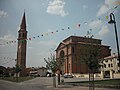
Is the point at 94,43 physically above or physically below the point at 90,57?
above

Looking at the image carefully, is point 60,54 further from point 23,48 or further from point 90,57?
point 90,57

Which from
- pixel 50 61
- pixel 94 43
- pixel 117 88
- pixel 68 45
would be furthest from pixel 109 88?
pixel 68 45

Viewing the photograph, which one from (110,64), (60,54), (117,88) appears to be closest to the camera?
(117,88)

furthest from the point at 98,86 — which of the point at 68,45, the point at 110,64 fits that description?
the point at 68,45

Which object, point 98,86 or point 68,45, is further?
point 68,45

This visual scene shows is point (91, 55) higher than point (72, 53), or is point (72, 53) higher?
point (72, 53)

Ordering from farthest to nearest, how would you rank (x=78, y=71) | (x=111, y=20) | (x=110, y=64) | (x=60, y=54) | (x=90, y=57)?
(x=60, y=54) < (x=78, y=71) < (x=110, y=64) < (x=90, y=57) < (x=111, y=20)

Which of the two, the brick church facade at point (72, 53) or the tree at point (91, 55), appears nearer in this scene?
the tree at point (91, 55)

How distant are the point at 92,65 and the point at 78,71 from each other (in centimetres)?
6481

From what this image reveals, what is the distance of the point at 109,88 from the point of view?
2095 centimetres

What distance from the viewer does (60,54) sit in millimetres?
97375

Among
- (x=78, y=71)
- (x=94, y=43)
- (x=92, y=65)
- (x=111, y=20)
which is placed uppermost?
(x=111, y=20)

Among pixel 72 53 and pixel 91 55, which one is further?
pixel 72 53

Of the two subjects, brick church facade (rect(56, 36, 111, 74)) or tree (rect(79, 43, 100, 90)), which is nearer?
tree (rect(79, 43, 100, 90))
